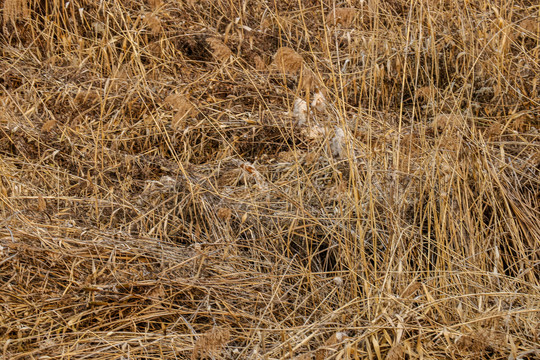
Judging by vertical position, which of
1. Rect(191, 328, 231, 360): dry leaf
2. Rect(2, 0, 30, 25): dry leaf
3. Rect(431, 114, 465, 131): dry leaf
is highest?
Rect(2, 0, 30, 25): dry leaf

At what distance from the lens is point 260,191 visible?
2041 mm

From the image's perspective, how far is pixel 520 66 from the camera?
233 centimetres

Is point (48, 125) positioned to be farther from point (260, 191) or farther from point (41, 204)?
point (260, 191)

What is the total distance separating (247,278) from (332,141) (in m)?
0.72

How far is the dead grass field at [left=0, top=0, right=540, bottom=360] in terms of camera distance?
5.05 ft

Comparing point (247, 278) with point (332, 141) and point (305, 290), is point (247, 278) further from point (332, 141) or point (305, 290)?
point (332, 141)

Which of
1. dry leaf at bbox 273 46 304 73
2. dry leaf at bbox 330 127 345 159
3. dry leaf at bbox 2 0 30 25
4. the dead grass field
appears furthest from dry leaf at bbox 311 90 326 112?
dry leaf at bbox 2 0 30 25

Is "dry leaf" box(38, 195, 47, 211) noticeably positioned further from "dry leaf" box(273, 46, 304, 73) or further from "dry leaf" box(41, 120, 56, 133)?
"dry leaf" box(273, 46, 304, 73)

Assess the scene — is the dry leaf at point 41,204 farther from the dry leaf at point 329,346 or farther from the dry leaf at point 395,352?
the dry leaf at point 395,352

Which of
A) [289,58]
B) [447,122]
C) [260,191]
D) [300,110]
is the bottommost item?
[260,191]

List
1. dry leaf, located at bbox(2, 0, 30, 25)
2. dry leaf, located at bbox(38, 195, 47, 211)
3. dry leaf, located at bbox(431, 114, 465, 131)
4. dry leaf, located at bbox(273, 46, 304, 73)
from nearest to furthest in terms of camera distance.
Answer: dry leaf, located at bbox(273, 46, 304, 73)
dry leaf, located at bbox(431, 114, 465, 131)
dry leaf, located at bbox(38, 195, 47, 211)
dry leaf, located at bbox(2, 0, 30, 25)

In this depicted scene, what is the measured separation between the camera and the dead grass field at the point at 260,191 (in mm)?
1539

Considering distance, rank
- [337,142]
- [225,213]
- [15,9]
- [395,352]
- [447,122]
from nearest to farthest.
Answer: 1. [395,352]
2. [447,122]
3. [225,213]
4. [337,142]
5. [15,9]

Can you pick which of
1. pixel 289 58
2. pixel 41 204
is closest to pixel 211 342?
pixel 289 58
